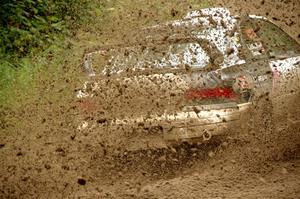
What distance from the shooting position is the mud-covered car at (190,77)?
13.8 ft

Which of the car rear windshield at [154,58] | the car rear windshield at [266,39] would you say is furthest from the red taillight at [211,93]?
the car rear windshield at [266,39]

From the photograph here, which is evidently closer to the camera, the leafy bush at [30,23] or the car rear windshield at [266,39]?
the car rear windshield at [266,39]

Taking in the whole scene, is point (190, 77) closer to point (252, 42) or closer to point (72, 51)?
point (252, 42)

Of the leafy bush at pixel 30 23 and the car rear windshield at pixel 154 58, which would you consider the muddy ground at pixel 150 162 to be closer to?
the car rear windshield at pixel 154 58

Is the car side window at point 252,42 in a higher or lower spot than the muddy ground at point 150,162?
higher

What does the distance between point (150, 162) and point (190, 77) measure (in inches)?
45.3

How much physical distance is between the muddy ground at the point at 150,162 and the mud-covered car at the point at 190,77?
0.20 meters

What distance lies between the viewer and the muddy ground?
419cm

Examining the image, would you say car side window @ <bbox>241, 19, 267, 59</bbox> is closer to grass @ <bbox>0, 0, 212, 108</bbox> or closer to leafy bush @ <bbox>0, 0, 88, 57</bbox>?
grass @ <bbox>0, 0, 212, 108</bbox>

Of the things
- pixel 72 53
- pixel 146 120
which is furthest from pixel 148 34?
pixel 72 53

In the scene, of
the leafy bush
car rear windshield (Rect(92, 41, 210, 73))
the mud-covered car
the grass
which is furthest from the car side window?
the leafy bush

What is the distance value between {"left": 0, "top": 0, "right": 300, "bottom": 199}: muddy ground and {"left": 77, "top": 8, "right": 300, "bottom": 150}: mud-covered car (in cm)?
20

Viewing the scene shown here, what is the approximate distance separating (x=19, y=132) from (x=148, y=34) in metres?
2.23

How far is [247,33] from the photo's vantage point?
472 cm
